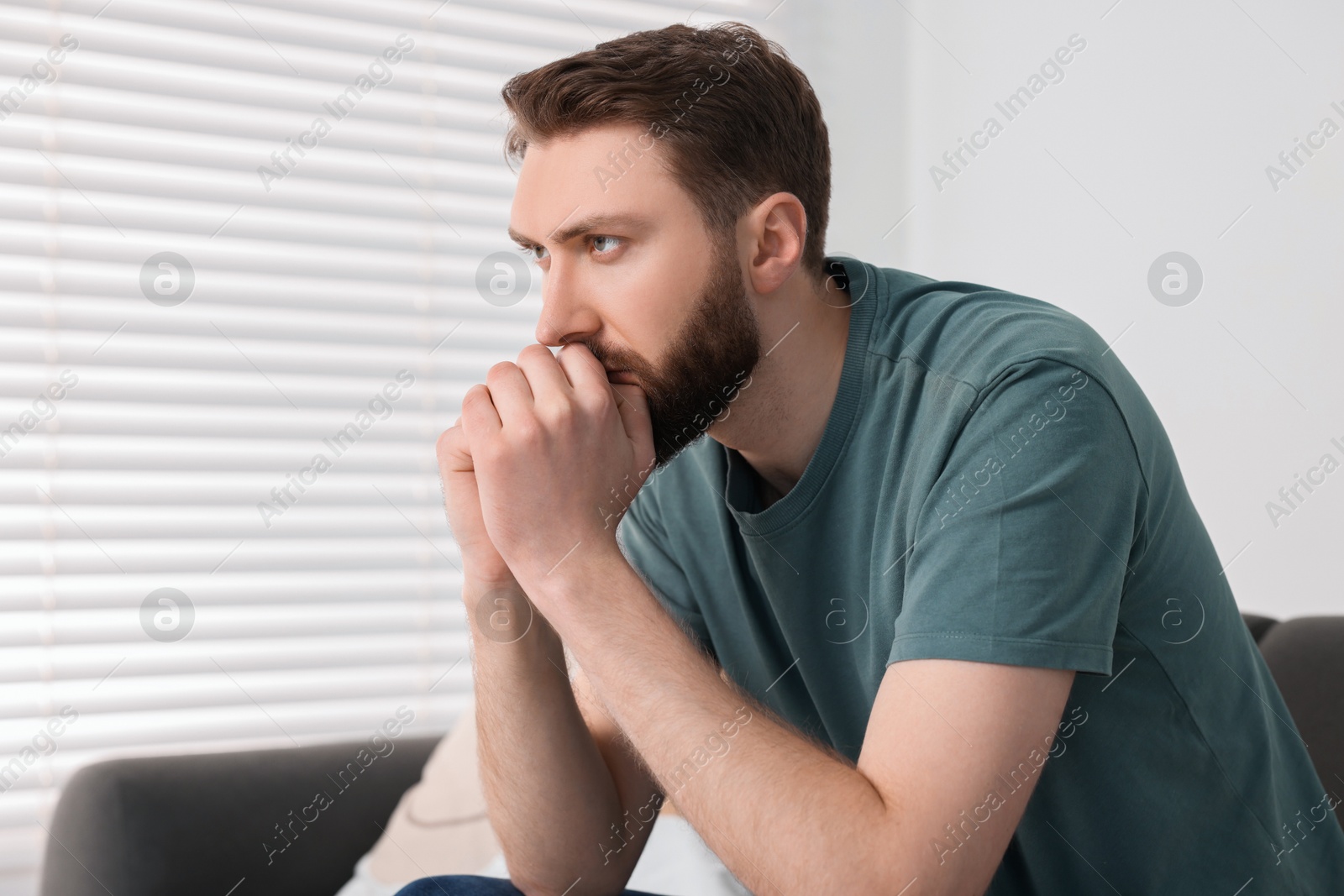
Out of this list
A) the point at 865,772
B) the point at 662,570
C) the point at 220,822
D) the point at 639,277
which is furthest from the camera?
the point at 220,822

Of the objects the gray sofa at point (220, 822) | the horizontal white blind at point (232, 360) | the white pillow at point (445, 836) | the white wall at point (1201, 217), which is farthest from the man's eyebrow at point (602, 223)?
the horizontal white blind at point (232, 360)

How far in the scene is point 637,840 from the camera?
1150 millimetres

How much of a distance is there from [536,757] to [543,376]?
42 centimetres

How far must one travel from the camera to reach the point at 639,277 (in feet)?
3.35

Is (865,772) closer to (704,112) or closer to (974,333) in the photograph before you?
(974,333)

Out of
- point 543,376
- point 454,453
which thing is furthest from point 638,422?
point 454,453

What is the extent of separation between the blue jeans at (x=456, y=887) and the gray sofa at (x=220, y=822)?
0.82m

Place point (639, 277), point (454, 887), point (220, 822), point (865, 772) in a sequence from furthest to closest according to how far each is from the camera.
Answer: point (220, 822)
point (639, 277)
point (454, 887)
point (865, 772)

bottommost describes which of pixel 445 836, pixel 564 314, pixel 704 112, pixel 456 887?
pixel 445 836

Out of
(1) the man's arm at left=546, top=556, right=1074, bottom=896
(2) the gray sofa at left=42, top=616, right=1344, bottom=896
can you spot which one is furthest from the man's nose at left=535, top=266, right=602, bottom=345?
(2) the gray sofa at left=42, top=616, right=1344, bottom=896

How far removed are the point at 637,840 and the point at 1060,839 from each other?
459 mm

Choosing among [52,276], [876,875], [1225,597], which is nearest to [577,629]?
[876,875]

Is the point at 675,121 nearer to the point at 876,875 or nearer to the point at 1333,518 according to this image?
the point at 876,875

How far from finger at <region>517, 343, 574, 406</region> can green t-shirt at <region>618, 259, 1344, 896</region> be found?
0.27 metres
